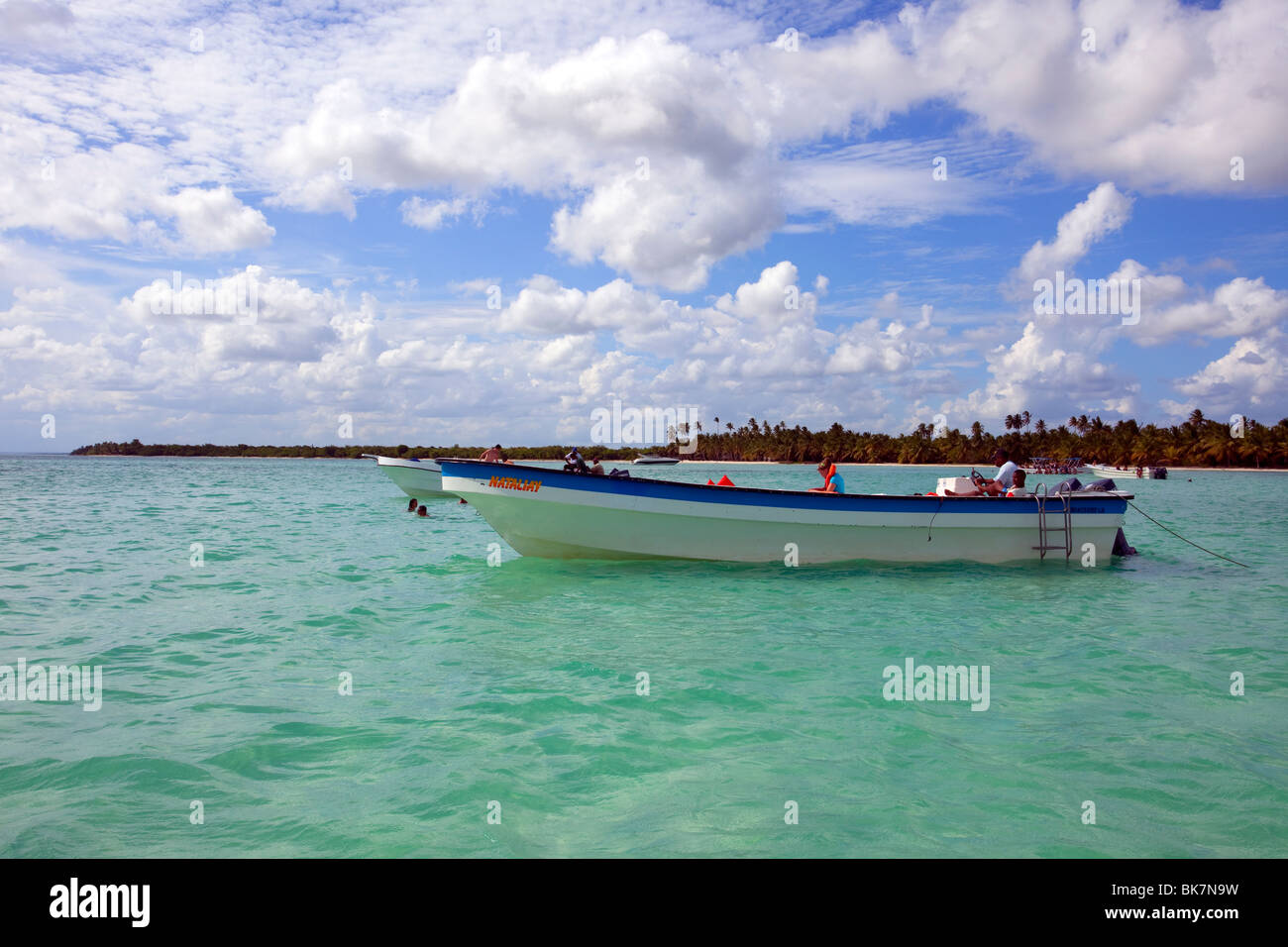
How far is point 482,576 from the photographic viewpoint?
50.7ft

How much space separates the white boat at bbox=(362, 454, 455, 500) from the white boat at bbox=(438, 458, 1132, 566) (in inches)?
733

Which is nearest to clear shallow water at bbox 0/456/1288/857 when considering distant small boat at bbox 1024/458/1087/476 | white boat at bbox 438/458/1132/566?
white boat at bbox 438/458/1132/566

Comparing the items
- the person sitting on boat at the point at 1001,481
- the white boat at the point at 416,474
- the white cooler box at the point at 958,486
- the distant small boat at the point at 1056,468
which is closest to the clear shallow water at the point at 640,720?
the white cooler box at the point at 958,486

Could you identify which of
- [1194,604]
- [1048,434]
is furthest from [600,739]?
[1048,434]

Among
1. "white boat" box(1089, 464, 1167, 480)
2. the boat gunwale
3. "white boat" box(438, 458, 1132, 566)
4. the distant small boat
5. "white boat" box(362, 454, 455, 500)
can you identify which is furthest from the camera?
the distant small boat

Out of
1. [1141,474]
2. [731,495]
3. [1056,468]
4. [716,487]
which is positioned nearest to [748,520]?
[731,495]

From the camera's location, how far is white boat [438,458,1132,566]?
14328 millimetres

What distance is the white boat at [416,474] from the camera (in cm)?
3312

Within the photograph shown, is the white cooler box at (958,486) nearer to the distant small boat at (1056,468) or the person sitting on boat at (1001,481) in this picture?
the person sitting on boat at (1001,481)

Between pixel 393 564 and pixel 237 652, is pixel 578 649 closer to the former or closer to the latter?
pixel 237 652

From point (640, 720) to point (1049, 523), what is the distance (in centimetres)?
1281

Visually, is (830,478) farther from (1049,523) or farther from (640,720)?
(640,720)

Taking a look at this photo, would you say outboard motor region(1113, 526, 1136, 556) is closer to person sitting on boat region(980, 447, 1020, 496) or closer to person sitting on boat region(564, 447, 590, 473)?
person sitting on boat region(980, 447, 1020, 496)

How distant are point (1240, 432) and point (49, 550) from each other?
137392 millimetres
